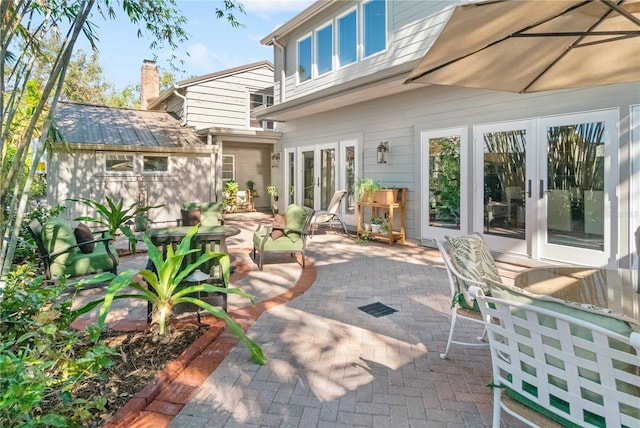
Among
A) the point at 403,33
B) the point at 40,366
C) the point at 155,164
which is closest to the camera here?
the point at 40,366

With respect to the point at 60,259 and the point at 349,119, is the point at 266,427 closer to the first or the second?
the point at 60,259

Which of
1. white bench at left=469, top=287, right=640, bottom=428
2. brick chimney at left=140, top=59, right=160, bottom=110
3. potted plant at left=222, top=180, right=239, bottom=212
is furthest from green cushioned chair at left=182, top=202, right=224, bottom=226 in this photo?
brick chimney at left=140, top=59, right=160, bottom=110

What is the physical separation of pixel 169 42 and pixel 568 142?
263 inches

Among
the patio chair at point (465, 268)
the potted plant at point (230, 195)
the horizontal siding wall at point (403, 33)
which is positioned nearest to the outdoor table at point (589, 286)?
the patio chair at point (465, 268)

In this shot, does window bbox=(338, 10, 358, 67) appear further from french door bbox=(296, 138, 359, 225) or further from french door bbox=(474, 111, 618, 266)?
french door bbox=(474, 111, 618, 266)

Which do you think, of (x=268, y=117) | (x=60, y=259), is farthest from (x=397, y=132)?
(x=60, y=259)

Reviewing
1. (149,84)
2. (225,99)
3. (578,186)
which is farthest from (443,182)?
(149,84)

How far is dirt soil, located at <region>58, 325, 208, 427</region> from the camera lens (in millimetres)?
2240

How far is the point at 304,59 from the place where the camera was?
10.4 m

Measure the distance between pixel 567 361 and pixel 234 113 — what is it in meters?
13.6

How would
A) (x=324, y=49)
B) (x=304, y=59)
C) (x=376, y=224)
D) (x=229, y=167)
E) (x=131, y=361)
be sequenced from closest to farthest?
(x=131, y=361) → (x=376, y=224) → (x=324, y=49) → (x=304, y=59) → (x=229, y=167)

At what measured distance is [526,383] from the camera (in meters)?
1.52

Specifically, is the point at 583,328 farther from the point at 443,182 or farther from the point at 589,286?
the point at 443,182

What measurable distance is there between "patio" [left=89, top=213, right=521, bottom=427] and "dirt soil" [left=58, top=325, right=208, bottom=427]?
0.20m
